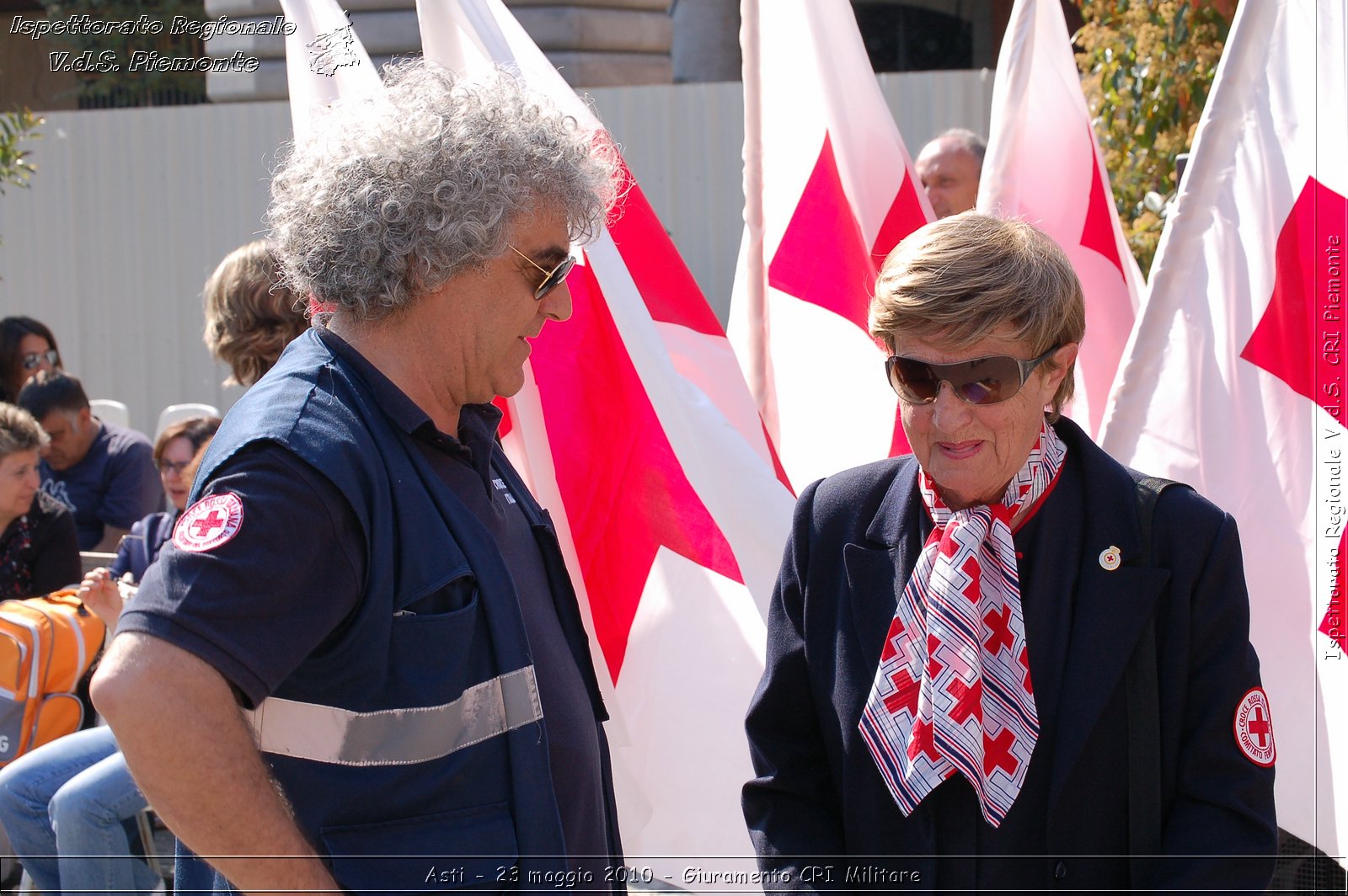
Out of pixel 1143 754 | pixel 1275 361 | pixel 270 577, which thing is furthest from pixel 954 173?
pixel 270 577

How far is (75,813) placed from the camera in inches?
128

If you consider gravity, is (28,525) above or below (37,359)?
below

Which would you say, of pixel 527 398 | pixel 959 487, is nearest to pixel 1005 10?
pixel 527 398

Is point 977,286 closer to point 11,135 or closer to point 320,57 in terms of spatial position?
point 320,57

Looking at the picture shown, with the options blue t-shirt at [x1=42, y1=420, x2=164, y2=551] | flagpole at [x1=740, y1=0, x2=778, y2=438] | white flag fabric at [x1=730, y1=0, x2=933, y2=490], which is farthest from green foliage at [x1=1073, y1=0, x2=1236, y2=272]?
blue t-shirt at [x1=42, y1=420, x2=164, y2=551]

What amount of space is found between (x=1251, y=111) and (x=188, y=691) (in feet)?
7.47

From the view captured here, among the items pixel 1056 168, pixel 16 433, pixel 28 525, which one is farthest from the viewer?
pixel 28 525

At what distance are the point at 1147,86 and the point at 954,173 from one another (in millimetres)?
1123

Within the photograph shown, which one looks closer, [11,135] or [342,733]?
[342,733]

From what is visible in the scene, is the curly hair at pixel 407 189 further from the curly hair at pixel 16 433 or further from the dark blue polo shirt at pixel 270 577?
the curly hair at pixel 16 433

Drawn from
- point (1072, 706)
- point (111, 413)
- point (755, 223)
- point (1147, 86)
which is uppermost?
point (1147, 86)

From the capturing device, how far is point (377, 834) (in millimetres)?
1407

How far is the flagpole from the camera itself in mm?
3447

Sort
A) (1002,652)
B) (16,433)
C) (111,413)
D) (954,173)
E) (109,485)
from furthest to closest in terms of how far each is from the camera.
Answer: (111,413) < (109,485) < (954,173) < (16,433) < (1002,652)
